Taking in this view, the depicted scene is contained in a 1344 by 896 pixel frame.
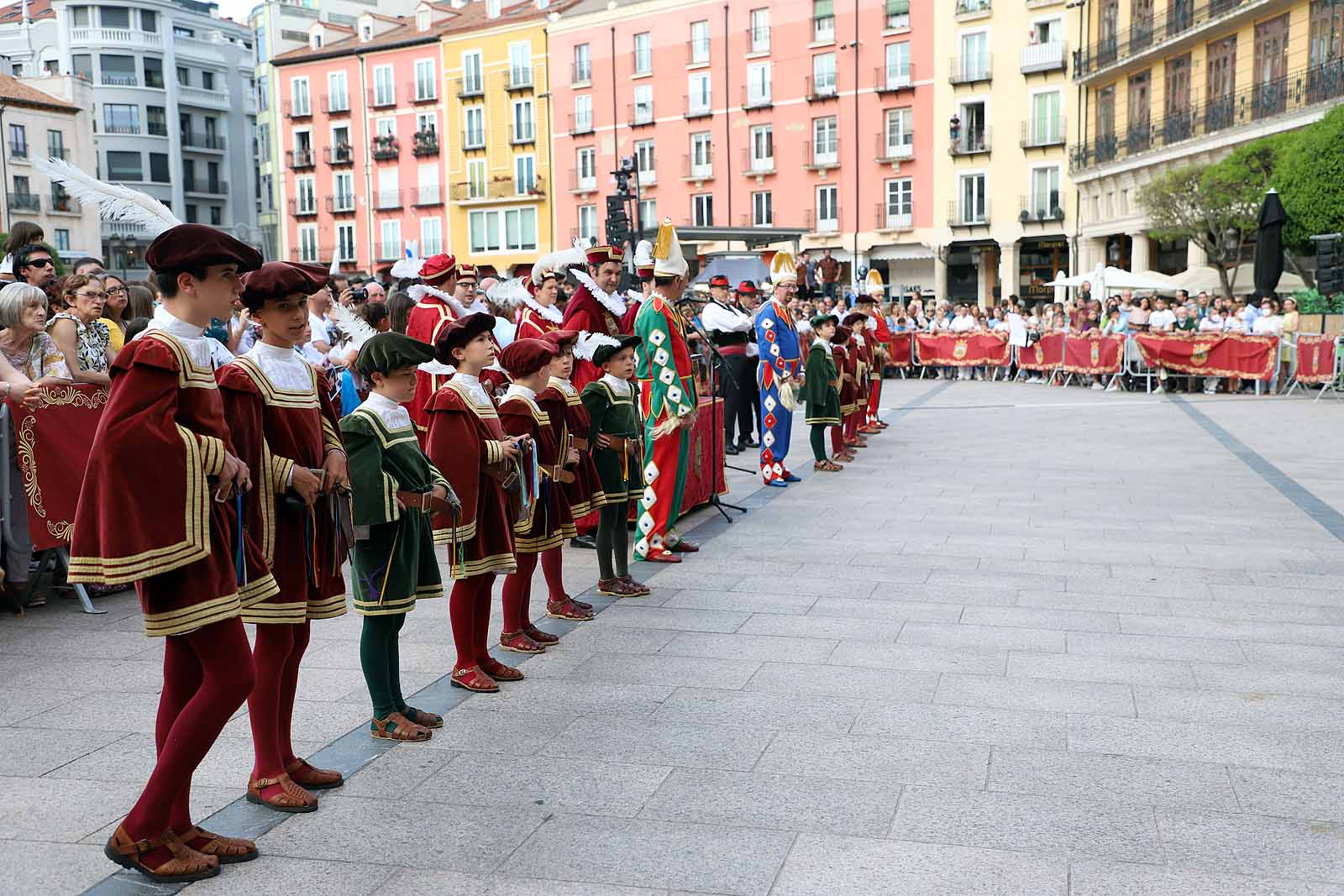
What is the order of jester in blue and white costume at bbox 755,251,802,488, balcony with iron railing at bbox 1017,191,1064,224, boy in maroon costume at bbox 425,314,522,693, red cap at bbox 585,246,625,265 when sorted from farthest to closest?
balcony with iron railing at bbox 1017,191,1064,224
jester in blue and white costume at bbox 755,251,802,488
red cap at bbox 585,246,625,265
boy in maroon costume at bbox 425,314,522,693

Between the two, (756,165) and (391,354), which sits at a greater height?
(756,165)

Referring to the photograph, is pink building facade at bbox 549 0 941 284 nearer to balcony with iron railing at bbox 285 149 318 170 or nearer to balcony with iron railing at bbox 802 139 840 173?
balcony with iron railing at bbox 802 139 840 173

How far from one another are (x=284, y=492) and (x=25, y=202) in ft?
179

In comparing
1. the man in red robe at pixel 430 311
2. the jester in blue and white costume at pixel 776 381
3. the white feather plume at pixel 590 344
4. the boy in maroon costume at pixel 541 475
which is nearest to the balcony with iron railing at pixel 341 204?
the jester in blue and white costume at pixel 776 381

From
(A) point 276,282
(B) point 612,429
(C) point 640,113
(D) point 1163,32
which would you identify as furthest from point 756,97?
(A) point 276,282

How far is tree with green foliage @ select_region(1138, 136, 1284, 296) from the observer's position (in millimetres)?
28953

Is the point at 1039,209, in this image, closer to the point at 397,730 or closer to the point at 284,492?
the point at 397,730

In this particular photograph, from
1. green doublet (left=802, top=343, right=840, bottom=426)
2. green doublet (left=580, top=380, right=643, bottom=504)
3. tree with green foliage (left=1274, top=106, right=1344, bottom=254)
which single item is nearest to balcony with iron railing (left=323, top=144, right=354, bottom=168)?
tree with green foliage (left=1274, top=106, right=1344, bottom=254)

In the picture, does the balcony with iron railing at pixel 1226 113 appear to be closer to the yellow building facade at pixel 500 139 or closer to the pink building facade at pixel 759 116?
the pink building facade at pixel 759 116

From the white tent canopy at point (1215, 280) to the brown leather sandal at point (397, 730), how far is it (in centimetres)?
3181

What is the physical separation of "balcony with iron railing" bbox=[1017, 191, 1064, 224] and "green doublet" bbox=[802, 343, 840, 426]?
3320 cm

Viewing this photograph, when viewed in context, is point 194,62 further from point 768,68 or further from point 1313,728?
point 1313,728

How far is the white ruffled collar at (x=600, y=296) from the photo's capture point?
8031 mm

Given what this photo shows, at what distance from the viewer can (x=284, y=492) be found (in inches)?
157
